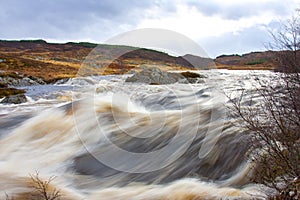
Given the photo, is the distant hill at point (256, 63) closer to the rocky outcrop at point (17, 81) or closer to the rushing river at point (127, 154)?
the rushing river at point (127, 154)

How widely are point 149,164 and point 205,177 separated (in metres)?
1.68

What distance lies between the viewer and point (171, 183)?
689cm

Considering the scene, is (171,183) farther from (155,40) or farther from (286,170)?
(155,40)

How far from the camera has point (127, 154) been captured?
9000 mm

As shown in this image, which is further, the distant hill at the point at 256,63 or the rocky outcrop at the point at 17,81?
the rocky outcrop at the point at 17,81

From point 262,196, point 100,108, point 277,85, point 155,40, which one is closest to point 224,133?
point 277,85

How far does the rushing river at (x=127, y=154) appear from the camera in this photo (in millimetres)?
6668

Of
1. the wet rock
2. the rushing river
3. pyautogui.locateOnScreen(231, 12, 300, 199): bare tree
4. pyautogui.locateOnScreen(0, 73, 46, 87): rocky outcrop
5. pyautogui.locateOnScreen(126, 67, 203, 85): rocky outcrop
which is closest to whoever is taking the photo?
pyautogui.locateOnScreen(231, 12, 300, 199): bare tree

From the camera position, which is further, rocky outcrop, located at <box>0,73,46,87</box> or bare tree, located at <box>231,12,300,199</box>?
rocky outcrop, located at <box>0,73,46,87</box>

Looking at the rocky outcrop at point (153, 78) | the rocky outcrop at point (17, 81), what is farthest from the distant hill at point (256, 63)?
the rocky outcrop at point (17, 81)

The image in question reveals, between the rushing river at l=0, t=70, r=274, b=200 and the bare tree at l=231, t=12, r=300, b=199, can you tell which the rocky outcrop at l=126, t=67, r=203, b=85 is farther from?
the bare tree at l=231, t=12, r=300, b=199

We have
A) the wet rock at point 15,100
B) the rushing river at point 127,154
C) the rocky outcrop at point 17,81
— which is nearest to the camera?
the rushing river at point 127,154

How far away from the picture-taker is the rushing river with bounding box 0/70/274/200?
667cm

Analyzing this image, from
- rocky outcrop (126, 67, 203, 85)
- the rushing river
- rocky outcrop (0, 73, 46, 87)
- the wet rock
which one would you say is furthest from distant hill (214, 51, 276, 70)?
rocky outcrop (0, 73, 46, 87)
